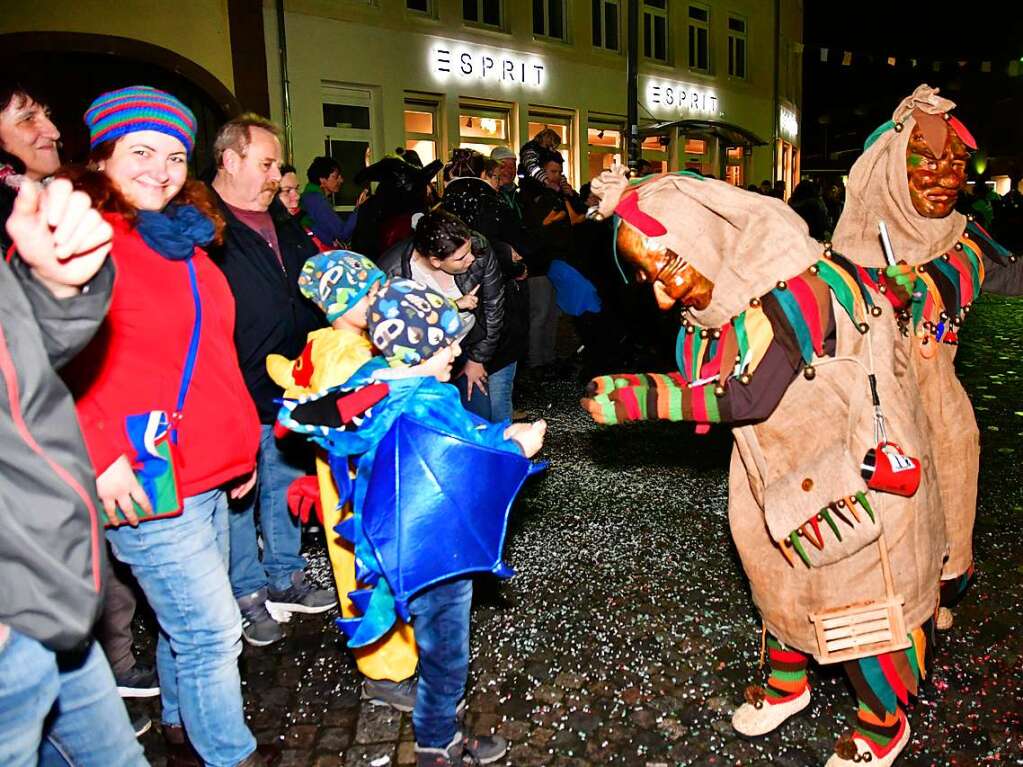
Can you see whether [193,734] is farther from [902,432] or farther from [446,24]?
[446,24]

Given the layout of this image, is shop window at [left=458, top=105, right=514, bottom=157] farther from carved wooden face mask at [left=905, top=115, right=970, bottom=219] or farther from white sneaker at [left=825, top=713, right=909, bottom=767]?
white sneaker at [left=825, top=713, right=909, bottom=767]

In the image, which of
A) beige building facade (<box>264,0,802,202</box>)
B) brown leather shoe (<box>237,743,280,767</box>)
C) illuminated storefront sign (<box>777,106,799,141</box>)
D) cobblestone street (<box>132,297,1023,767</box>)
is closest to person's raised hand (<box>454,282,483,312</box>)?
cobblestone street (<box>132,297,1023,767</box>)

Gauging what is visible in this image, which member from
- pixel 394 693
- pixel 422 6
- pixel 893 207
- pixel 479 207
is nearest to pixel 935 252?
pixel 893 207

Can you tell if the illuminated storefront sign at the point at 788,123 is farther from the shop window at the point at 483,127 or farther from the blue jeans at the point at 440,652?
the blue jeans at the point at 440,652

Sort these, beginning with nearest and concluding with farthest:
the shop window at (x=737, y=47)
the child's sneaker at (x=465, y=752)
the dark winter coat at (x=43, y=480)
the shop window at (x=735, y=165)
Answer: the dark winter coat at (x=43, y=480)
the child's sneaker at (x=465, y=752)
the shop window at (x=737, y=47)
the shop window at (x=735, y=165)

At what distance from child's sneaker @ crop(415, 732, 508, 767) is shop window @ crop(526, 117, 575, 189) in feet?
52.4

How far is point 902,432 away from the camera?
2238 millimetres

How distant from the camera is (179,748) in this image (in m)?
2.71

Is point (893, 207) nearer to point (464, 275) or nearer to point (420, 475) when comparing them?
point (420, 475)

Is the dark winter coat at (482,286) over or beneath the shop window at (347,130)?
beneath

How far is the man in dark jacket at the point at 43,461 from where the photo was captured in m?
1.34

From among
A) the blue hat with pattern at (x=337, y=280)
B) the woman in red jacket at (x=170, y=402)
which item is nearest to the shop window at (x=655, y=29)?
the blue hat with pattern at (x=337, y=280)

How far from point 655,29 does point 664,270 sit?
19956 millimetres

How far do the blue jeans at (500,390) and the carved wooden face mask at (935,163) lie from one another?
261 centimetres
